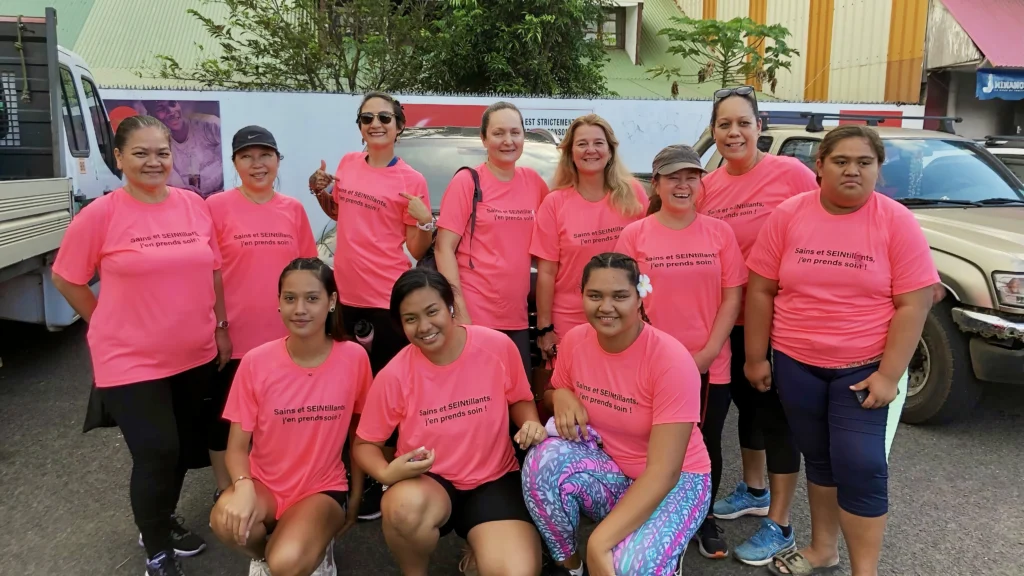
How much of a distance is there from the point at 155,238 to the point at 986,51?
16.3 meters

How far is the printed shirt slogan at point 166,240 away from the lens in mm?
2750

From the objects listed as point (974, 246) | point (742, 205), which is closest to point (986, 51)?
point (974, 246)

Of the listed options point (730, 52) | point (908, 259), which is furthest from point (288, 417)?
point (730, 52)

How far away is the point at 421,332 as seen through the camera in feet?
8.46

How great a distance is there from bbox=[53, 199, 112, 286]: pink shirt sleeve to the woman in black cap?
0.49 meters

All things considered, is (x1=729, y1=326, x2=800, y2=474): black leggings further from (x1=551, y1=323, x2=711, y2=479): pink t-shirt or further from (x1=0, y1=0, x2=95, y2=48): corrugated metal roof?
(x1=0, y1=0, x2=95, y2=48): corrugated metal roof

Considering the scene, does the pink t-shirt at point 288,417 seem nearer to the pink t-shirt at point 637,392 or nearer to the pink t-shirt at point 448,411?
the pink t-shirt at point 448,411

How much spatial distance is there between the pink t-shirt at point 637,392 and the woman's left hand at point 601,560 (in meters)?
0.37

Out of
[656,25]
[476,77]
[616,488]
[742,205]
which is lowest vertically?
[616,488]

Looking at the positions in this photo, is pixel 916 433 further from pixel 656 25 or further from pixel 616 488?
pixel 656 25

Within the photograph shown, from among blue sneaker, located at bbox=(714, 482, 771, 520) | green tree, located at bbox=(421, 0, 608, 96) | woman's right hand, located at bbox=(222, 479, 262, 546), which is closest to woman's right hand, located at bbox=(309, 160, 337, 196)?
woman's right hand, located at bbox=(222, 479, 262, 546)

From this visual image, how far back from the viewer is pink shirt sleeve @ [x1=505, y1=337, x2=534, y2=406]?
279cm

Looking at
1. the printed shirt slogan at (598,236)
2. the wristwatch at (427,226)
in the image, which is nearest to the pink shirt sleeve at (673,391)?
the printed shirt slogan at (598,236)

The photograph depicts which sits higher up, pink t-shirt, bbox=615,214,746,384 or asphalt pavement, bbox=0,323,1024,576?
pink t-shirt, bbox=615,214,746,384
